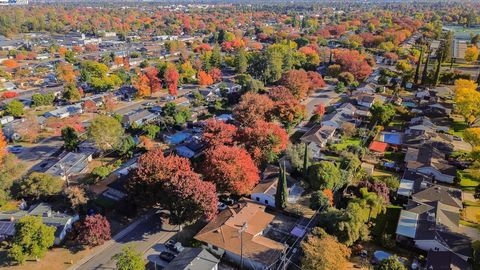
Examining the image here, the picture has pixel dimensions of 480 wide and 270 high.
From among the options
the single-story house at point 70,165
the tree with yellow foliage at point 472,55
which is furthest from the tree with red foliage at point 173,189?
the tree with yellow foliage at point 472,55

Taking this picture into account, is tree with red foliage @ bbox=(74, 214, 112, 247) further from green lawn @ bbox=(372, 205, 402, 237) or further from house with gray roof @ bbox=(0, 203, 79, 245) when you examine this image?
green lawn @ bbox=(372, 205, 402, 237)

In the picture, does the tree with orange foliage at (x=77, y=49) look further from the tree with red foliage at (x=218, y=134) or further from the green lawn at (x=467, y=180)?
the green lawn at (x=467, y=180)

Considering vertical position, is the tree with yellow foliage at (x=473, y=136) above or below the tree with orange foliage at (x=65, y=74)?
below

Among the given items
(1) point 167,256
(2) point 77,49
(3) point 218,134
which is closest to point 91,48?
(2) point 77,49

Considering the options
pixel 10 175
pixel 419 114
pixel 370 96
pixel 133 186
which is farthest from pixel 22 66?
pixel 419 114

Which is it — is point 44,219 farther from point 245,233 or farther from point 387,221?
point 387,221

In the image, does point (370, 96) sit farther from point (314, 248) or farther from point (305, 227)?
point (314, 248)
